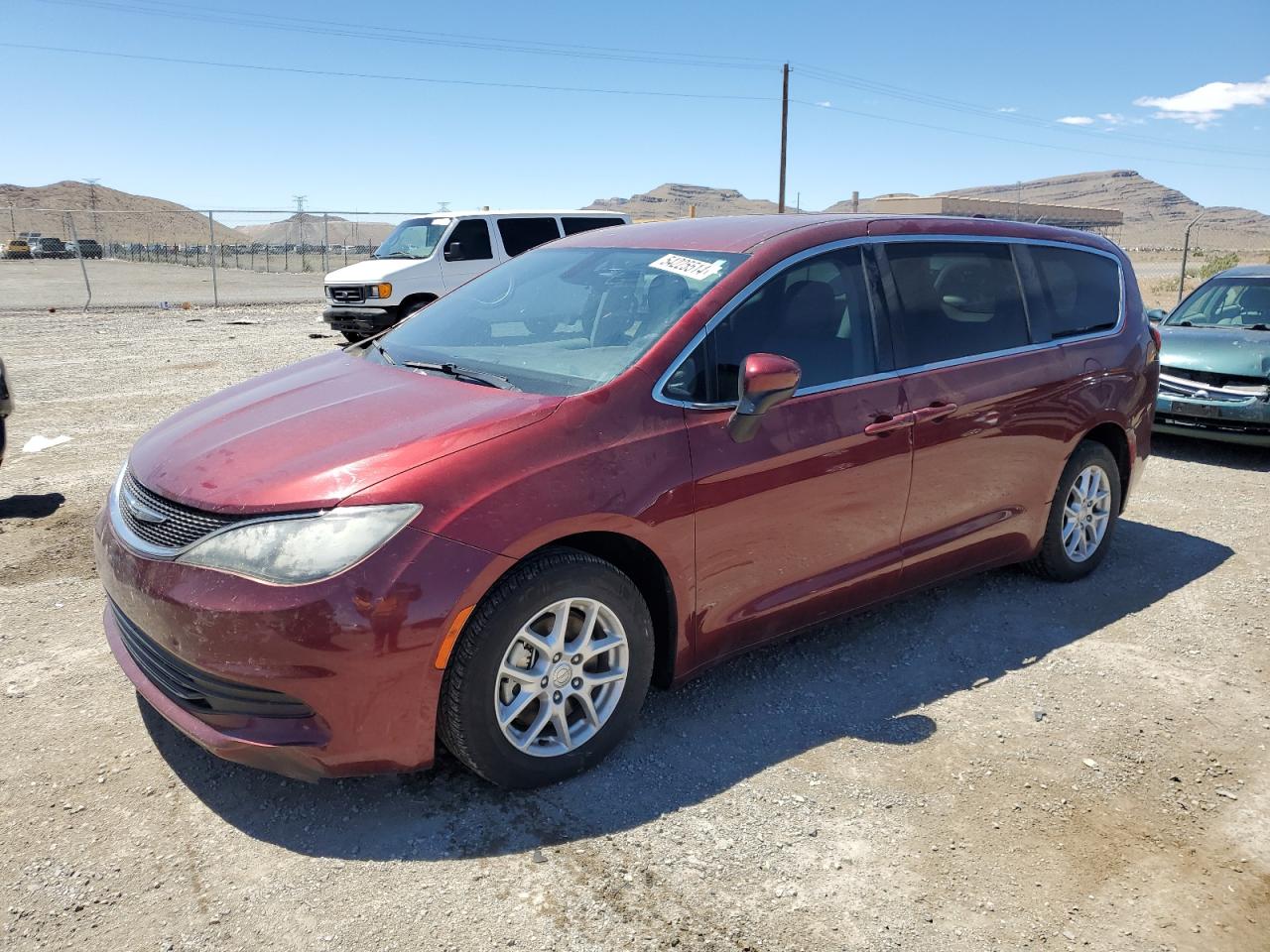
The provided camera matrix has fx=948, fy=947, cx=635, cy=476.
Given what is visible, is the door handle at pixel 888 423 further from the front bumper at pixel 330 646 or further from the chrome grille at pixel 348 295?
the chrome grille at pixel 348 295

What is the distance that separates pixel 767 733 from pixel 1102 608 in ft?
7.53

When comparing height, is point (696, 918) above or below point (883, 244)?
below

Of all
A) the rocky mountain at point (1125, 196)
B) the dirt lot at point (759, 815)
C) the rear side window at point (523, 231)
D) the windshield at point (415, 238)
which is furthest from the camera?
the rocky mountain at point (1125, 196)

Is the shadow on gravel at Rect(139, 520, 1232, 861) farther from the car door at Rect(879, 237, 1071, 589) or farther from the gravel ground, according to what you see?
the gravel ground

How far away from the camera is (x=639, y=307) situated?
143 inches

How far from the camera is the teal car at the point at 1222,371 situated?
7.66 m

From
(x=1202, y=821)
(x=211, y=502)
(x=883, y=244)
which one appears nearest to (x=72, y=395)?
(x=211, y=502)

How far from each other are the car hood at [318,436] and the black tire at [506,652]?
460 mm

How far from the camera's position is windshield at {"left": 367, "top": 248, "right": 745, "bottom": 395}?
344 cm

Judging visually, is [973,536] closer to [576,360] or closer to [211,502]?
[576,360]

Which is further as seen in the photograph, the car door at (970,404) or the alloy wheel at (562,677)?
the car door at (970,404)

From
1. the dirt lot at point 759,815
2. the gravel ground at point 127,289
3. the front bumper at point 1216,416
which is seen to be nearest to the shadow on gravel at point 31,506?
the dirt lot at point 759,815

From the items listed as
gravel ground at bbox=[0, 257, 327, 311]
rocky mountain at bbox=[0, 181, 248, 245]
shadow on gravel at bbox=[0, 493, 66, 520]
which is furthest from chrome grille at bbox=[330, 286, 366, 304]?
rocky mountain at bbox=[0, 181, 248, 245]

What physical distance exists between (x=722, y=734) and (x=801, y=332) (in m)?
1.55
